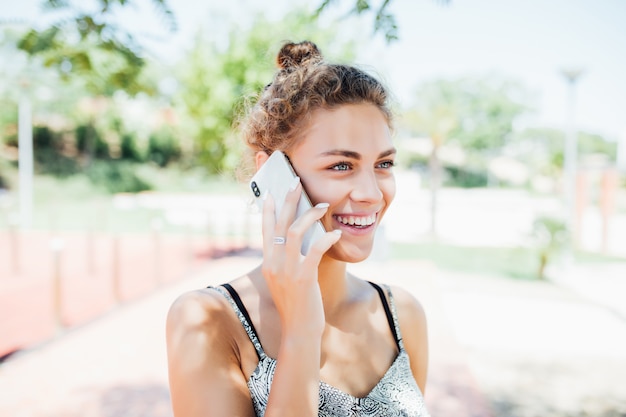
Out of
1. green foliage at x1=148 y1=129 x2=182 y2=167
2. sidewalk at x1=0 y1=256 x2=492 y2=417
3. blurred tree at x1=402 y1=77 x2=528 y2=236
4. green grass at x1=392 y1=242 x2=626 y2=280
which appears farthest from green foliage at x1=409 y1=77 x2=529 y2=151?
sidewalk at x1=0 y1=256 x2=492 y2=417

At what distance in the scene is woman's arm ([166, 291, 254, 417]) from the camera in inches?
47.9

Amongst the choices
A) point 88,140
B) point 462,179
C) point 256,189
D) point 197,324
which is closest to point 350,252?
point 256,189

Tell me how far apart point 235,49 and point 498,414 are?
35.4ft

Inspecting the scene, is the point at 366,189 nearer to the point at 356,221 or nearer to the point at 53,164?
the point at 356,221

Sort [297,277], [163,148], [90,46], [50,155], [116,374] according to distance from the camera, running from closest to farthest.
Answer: [297,277], [90,46], [116,374], [50,155], [163,148]

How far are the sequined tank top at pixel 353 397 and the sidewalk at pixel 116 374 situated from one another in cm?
314

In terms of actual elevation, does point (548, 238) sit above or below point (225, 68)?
below

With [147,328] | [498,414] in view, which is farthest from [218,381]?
[147,328]

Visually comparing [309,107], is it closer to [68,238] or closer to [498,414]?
[498,414]

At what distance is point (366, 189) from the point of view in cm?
141

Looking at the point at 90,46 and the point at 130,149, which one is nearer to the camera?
the point at 90,46

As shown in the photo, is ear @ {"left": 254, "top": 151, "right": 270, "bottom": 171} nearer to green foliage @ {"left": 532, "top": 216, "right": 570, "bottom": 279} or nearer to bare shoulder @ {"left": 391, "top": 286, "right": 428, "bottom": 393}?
bare shoulder @ {"left": 391, "top": 286, "right": 428, "bottom": 393}

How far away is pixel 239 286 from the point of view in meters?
1.55

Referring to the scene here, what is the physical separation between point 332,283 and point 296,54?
0.77 meters
